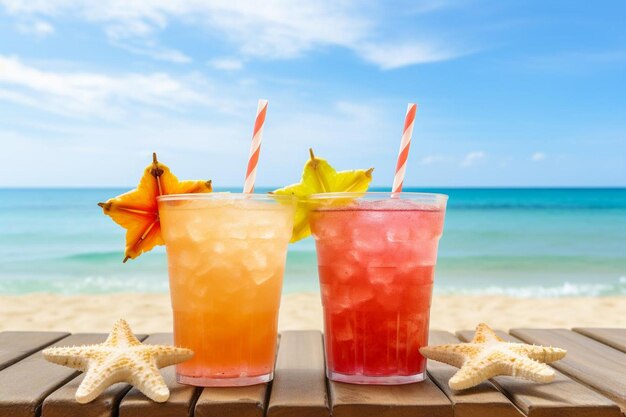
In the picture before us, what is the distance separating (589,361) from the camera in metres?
2.22

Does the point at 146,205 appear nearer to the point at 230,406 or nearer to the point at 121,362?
the point at 121,362

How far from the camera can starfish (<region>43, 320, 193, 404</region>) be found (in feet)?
5.53

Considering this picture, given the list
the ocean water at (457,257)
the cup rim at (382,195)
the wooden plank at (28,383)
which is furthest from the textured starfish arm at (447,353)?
the ocean water at (457,257)

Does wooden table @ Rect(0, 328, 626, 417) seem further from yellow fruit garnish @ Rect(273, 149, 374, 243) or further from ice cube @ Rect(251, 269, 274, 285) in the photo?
yellow fruit garnish @ Rect(273, 149, 374, 243)

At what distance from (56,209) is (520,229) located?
20.3m

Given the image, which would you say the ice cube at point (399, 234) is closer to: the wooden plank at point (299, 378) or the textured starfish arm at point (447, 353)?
the textured starfish arm at point (447, 353)

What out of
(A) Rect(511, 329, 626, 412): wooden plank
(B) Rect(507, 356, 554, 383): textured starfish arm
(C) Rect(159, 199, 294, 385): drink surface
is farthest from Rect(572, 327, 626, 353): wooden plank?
(C) Rect(159, 199, 294, 385): drink surface

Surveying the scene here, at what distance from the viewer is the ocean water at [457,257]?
1191 cm

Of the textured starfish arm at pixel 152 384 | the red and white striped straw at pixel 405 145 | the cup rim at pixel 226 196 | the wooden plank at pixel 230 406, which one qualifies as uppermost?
the red and white striped straw at pixel 405 145

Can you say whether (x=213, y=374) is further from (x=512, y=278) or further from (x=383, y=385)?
(x=512, y=278)

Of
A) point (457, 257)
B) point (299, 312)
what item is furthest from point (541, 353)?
point (457, 257)

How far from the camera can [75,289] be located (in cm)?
1188

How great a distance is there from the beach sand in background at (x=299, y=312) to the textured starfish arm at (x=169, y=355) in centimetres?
479

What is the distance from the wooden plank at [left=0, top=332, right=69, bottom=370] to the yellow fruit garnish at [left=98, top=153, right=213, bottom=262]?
61 cm
